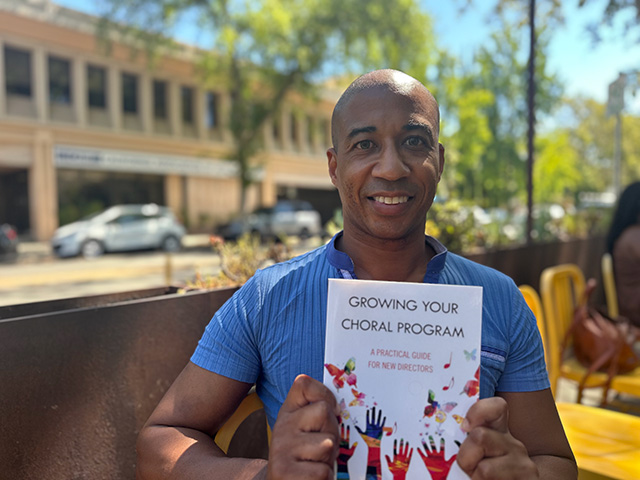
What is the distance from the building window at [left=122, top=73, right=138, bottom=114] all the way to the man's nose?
2460cm

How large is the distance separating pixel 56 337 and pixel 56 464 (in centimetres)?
40

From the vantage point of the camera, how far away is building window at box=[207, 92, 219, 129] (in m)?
27.5

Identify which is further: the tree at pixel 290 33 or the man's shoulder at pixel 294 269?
the tree at pixel 290 33

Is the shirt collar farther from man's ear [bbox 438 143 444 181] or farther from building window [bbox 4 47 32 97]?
building window [bbox 4 47 32 97]

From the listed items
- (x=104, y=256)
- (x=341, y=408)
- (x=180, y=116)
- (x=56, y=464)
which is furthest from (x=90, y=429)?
(x=180, y=116)

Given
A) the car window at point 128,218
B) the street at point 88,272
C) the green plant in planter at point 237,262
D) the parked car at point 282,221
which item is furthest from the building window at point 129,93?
the green plant in planter at point 237,262

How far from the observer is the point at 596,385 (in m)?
3.33

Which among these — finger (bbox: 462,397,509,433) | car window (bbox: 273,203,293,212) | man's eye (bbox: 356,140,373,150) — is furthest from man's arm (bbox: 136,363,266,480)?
car window (bbox: 273,203,293,212)

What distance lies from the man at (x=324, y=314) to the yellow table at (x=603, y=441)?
3.23 ft

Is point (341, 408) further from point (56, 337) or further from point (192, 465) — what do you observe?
point (56, 337)

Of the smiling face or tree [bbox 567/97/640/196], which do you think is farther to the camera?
tree [bbox 567/97/640/196]

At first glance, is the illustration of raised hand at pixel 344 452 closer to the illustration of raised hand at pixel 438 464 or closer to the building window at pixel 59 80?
the illustration of raised hand at pixel 438 464

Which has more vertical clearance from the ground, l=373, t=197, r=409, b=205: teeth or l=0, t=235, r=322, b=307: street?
l=373, t=197, r=409, b=205: teeth

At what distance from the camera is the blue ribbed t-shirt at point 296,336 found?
57.3 inches
